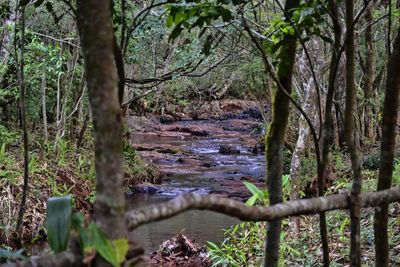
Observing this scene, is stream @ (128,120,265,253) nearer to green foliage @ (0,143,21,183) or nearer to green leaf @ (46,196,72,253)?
green foliage @ (0,143,21,183)

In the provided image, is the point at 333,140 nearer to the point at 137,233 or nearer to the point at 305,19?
the point at 137,233

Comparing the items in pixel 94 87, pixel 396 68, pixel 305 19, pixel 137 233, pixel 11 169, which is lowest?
pixel 137 233

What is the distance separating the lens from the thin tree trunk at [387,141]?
222 centimetres

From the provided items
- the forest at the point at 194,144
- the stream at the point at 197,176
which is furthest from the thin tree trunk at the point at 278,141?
Answer: the stream at the point at 197,176

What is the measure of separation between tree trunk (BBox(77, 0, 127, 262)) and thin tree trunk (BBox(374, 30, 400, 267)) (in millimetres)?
1498

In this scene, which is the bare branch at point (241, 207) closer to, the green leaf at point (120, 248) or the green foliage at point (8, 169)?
the green leaf at point (120, 248)

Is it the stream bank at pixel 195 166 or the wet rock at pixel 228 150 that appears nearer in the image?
the stream bank at pixel 195 166

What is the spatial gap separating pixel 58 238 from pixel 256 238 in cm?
495

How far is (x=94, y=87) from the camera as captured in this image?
1091 mm

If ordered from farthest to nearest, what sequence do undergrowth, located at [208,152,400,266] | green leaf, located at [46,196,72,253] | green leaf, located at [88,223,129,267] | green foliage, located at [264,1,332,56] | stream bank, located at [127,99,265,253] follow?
stream bank, located at [127,99,265,253] < undergrowth, located at [208,152,400,266] < green foliage, located at [264,1,332,56] < green leaf, located at [46,196,72,253] < green leaf, located at [88,223,129,267]

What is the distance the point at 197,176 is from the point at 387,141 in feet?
31.4

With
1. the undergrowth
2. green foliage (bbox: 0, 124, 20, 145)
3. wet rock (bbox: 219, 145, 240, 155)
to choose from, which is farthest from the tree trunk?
wet rock (bbox: 219, 145, 240, 155)

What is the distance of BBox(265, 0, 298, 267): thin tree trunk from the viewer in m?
2.23

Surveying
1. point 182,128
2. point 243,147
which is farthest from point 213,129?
point 243,147
